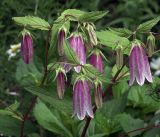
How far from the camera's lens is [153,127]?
201 cm

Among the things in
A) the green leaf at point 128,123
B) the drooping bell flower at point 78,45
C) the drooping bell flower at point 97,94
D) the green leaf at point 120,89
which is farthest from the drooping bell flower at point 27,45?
the green leaf at point 120,89

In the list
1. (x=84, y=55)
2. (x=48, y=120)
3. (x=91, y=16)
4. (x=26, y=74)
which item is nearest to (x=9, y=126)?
(x=48, y=120)

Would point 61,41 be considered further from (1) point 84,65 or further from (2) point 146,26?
(2) point 146,26

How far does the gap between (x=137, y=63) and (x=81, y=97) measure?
23 centimetres

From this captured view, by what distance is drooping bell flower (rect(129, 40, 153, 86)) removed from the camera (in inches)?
68.6

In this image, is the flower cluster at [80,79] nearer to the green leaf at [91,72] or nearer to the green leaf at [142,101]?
the green leaf at [91,72]

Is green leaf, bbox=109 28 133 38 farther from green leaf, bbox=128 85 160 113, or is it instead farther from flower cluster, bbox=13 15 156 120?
green leaf, bbox=128 85 160 113

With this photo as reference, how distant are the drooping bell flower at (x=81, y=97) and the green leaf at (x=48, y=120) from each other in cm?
44

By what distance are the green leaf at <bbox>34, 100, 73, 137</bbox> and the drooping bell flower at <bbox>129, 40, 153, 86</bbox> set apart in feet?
1.63

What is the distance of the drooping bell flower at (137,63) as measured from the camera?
1.74 m

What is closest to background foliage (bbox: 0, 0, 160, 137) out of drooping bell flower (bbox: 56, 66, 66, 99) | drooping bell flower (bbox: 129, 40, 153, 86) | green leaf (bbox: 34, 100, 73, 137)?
green leaf (bbox: 34, 100, 73, 137)

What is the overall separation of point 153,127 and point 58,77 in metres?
0.50

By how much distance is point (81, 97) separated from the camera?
1695 mm

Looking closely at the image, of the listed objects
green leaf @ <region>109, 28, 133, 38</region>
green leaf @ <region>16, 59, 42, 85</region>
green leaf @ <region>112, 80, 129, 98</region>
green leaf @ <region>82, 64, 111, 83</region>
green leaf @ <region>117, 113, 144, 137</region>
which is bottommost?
green leaf @ <region>117, 113, 144, 137</region>
